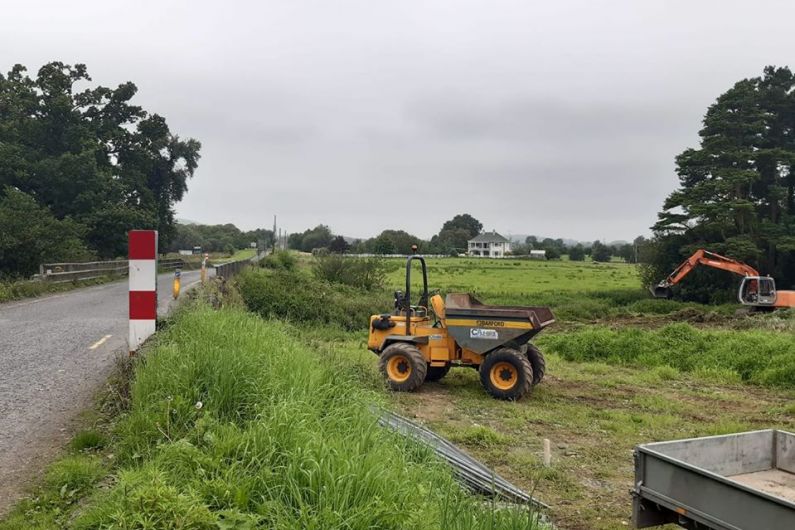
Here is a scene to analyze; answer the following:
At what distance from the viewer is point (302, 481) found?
10.6 ft

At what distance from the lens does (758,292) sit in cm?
2847

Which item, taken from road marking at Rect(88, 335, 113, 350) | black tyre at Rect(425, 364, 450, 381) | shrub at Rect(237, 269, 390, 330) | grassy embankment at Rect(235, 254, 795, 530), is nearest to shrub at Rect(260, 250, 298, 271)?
Answer: shrub at Rect(237, 269, 390, 330)

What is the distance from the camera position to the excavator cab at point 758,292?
2831 cm

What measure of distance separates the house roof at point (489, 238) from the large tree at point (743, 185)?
315 feet

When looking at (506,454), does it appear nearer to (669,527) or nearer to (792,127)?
(669,527)

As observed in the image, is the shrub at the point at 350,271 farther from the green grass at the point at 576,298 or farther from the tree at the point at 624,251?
the tree at the point at 624,251

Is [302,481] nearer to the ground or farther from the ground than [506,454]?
farther from the ground

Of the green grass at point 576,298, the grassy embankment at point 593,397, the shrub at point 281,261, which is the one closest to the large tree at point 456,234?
the green grass at point 576,298

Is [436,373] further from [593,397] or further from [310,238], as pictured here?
[310,238]

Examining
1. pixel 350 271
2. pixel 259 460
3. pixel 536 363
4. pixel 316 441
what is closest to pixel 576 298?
pixel 350 271

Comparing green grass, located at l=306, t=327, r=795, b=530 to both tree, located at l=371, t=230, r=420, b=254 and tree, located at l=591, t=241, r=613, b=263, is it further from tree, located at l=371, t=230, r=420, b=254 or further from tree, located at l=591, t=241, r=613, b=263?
tree, located at l=591, t=241, r=613, b=263

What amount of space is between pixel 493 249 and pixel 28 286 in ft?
407

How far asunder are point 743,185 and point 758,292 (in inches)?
647

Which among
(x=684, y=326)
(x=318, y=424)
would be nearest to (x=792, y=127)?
(x=684, y=326)
